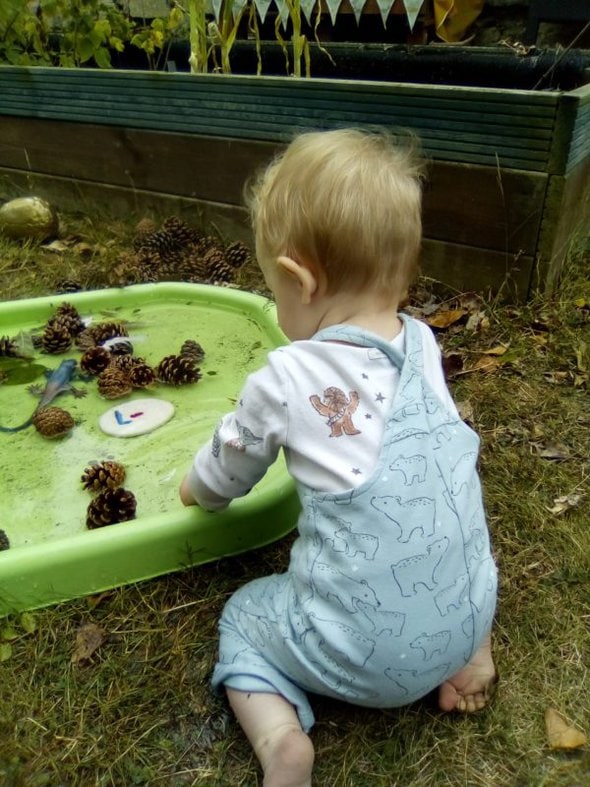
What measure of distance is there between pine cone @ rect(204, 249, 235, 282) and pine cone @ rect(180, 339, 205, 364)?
1.99 feet

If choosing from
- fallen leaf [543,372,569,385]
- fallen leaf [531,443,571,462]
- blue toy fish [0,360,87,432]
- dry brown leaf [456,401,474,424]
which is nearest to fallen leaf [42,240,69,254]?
blue toy fish [0,360,87,432]

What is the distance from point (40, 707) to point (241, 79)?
2.04 metres

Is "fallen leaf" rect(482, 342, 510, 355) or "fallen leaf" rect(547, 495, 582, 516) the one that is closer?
"fallen leaf" rect(547, 495, 582, 516)

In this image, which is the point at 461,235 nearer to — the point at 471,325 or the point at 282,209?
the point at 471,325

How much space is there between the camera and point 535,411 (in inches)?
74.0

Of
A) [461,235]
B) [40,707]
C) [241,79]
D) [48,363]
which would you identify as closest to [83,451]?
[48,363]

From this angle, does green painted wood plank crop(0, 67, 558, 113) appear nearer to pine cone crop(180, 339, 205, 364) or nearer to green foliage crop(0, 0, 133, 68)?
green foliage crop(0, 0, 133, 68)

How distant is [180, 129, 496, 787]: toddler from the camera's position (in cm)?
103

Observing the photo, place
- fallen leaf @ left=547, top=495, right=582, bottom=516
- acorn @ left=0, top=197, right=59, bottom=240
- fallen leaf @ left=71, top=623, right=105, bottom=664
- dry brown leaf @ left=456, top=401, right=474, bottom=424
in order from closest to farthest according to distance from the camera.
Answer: fallen leaf @ left=71, top=623, right=105, bottom=664 < fallen leaf @ left=547, top=495, right=582, bottom=516 < dry brown leaf @ left=456, top=401, right=474, bottom=424 < acorn @ left=0, top=197, right=59, bottom=240

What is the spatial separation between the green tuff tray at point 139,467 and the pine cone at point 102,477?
0.03m

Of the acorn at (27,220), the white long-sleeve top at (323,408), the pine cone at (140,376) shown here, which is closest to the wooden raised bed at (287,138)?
the acorn at (27,220)

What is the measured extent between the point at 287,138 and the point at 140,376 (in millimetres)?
1054

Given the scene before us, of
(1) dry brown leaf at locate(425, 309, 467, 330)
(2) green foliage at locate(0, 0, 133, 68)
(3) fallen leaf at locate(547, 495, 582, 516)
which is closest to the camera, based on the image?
(3) fallen leaf at locate(547, 495, 582, 516)

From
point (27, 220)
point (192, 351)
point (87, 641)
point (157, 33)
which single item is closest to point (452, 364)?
point (192, 351)
